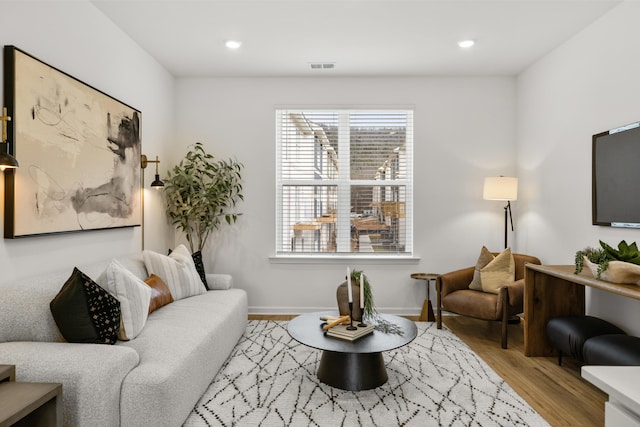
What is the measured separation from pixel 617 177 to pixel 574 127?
72cm

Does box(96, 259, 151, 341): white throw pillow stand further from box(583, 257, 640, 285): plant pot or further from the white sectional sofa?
box(583, 257, 640, 285): plant pot

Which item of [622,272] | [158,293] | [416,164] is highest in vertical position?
[416,164]

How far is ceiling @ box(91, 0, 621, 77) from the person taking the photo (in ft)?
9.68

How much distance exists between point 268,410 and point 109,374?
982 millimetres

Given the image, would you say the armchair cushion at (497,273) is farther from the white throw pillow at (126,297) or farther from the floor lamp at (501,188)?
the white throw pillow at (126,297)

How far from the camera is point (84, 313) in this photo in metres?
2.03

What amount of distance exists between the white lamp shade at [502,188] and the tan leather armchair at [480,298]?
2.07 feet

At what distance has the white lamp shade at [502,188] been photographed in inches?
158

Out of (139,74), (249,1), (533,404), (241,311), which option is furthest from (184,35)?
(533,404)

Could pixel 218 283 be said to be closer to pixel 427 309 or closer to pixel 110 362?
pixel 110 362

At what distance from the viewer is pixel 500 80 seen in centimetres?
448

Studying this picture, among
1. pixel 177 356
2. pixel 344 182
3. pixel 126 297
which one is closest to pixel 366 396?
pixel 177 356

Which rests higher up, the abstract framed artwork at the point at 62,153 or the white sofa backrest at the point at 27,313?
the abstract framed artwork at the point at 62,153

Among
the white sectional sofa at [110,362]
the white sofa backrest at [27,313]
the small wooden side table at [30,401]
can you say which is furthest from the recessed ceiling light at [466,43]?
the small wooden side table at [30,401]
